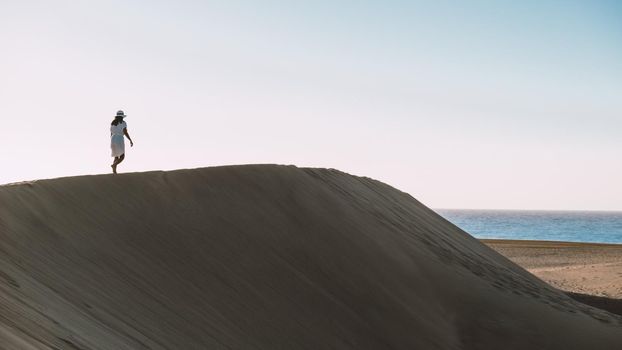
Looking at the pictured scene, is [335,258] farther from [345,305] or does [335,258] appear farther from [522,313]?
[522,313]

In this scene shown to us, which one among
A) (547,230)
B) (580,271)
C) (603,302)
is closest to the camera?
(603,302)

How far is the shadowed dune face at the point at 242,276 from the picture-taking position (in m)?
5.27

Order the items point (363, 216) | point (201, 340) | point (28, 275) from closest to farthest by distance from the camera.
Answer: point (28, 275), point (201, 340), point (363, 216)

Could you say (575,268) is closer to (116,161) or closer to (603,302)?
(603,302)

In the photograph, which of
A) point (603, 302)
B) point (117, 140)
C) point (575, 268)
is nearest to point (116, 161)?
point (117, 140)

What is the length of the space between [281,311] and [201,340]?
61.9 inches

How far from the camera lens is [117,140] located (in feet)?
33.3

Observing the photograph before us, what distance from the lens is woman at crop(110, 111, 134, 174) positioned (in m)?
10.1

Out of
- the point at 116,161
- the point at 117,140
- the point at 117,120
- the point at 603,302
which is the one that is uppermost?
the point at 117,120

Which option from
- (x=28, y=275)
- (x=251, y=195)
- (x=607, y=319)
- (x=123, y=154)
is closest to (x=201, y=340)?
(x=28, y=275)

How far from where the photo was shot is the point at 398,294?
8.75 meters

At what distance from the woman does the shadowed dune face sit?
1.48m

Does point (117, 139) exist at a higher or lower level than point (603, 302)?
higher

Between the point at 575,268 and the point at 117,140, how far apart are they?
58.1 ft
